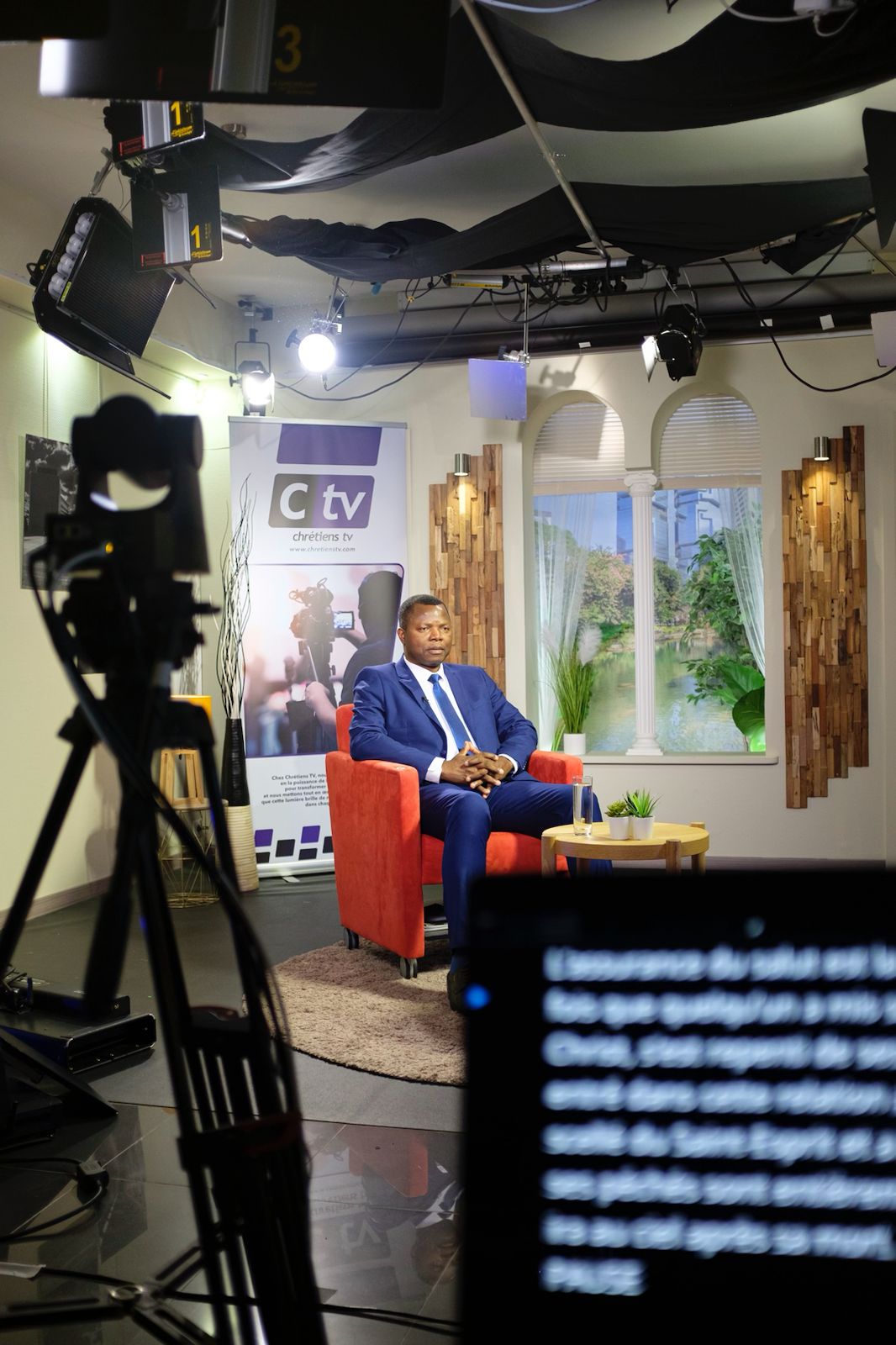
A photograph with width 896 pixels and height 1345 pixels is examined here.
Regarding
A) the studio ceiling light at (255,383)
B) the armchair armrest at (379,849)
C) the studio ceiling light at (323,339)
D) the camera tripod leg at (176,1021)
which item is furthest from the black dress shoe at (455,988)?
the studio ceiling light at (255,383)

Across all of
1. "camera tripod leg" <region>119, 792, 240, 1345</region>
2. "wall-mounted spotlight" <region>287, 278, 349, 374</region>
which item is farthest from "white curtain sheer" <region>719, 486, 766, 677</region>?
"camera tripod leg" <region>119, 792, 240, 1345</region>

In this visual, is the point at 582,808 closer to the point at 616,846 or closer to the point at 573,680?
the point at 616,846

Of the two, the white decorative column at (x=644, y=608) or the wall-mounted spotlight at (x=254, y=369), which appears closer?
the wall-mounted spotlight at (x=254, y=369)

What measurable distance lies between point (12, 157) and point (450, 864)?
3.60 m

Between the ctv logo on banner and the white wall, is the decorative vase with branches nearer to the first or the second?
the ctv logo on banner

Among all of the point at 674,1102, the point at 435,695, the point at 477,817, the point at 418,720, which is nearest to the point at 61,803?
the point at 674,1102

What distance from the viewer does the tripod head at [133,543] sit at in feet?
2.37

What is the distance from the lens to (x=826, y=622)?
6637mm

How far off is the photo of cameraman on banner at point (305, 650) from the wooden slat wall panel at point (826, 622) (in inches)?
94.6

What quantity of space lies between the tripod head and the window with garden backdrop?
642 cm

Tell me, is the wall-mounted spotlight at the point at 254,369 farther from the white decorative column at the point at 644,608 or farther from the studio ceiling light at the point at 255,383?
the white decorative column at the point at 644,608

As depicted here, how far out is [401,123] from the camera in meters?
3.61

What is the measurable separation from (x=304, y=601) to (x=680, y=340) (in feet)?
8.13

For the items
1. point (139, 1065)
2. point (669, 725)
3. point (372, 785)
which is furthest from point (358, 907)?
point (669, 725)
